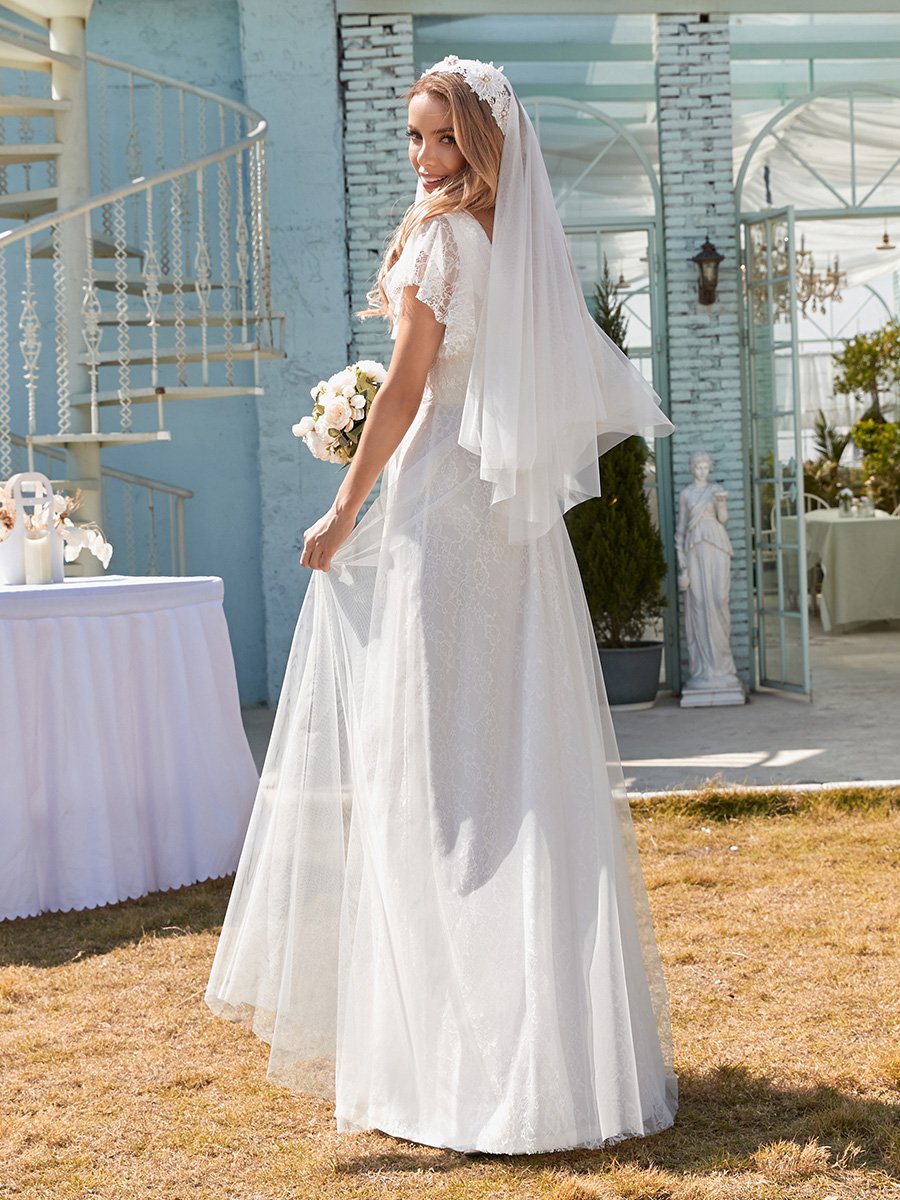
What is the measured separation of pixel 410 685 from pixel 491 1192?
82cm

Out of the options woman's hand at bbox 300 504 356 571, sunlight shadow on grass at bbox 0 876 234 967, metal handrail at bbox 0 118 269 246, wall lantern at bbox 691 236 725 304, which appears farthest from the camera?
wall lantern at bbox 691 236 725 304

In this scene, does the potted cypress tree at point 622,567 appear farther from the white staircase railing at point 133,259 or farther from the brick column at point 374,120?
the white staircase railing at point 133,259

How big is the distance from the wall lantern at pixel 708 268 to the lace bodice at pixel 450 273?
18.5 feet

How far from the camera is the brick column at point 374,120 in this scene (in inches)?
304

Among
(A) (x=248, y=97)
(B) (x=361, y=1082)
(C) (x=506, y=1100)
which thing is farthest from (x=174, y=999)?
(A) (x=248, y=97)

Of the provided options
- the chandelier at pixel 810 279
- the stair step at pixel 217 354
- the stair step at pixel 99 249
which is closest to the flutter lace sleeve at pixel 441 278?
the stair step at pixel 217 354

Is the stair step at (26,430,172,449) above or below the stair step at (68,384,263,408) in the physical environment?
below

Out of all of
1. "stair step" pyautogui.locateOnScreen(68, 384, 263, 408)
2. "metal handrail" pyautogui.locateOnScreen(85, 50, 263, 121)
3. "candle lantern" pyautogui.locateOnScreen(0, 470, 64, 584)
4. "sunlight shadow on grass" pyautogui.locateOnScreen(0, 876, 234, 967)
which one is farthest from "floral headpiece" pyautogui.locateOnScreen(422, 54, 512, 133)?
"metal handrail" pyautogui.locateOnScreen(85, 50, 263, 121)

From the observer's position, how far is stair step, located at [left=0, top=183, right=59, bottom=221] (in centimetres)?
669

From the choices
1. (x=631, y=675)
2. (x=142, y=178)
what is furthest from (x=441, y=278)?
(x=631, y=675)

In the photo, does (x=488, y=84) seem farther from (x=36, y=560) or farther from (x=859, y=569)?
(x=859, y=569)

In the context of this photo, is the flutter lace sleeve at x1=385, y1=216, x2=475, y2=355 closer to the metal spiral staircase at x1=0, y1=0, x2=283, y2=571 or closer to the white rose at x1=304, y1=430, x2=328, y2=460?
the white rose at x1=304, y1=430, x2=328, y2=460

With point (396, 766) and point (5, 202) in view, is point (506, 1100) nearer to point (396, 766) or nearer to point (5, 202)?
point (396, 766)

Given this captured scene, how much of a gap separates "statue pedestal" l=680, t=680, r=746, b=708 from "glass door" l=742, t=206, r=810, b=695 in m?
0.31
